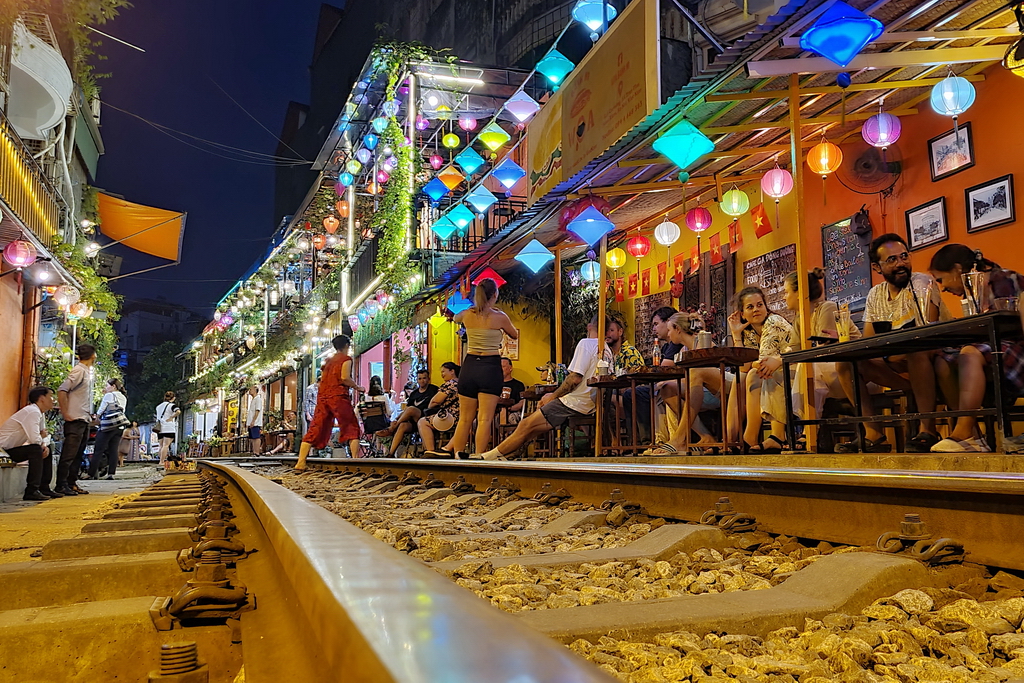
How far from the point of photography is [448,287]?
15195mm

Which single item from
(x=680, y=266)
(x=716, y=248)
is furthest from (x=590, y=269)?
(x=716, y=248)

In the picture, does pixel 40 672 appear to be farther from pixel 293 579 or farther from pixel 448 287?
pixel 448 287

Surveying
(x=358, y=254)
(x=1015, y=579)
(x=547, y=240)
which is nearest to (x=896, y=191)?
(x=547, y=240)

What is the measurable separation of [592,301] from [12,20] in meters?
9.31

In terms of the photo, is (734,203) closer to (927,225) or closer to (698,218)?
(698,218)

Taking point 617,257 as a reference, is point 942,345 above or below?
below

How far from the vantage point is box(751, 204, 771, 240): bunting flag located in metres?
9.73

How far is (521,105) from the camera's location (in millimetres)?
12477

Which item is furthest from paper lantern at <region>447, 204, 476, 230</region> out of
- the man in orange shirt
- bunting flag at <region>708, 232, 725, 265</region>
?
bunting flag at <region>708, 232, 725, 265</region>

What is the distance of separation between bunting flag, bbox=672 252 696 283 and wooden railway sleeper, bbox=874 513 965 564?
9771 millimetres

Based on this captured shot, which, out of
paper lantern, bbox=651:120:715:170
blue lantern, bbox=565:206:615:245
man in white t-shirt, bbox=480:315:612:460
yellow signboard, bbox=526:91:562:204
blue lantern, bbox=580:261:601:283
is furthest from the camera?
blue lantern, bbox=580:261:601:283

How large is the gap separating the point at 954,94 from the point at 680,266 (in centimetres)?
551

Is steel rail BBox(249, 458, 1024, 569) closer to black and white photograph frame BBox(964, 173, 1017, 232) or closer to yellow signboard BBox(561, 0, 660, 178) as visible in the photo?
yellow signboard BBox(561, 0, 660, 178)

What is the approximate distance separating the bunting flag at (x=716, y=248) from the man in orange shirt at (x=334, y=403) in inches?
210
